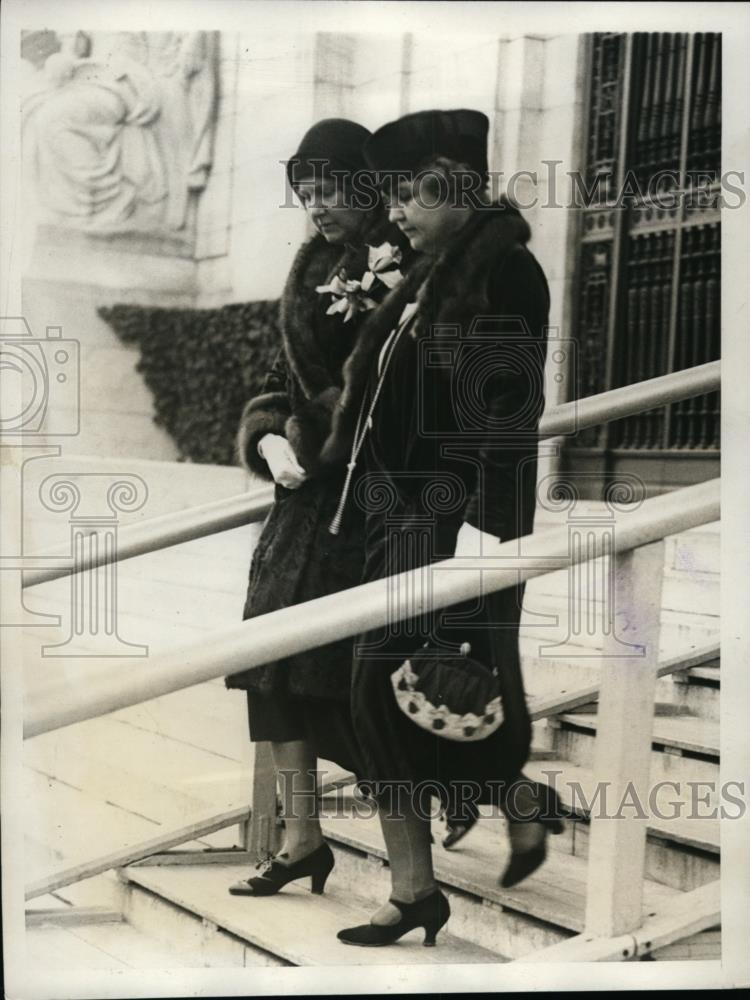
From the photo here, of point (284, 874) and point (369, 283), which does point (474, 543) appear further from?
point (284, 874)

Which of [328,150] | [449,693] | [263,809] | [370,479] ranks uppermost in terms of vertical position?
[328,150]

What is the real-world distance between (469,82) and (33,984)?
2803 millimetres

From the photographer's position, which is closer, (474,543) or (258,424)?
(474,543)

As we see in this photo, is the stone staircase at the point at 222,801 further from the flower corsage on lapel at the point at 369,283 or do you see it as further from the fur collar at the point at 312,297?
the flower corsage on lapel at the point at 369,283

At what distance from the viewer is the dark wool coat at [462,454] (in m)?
3.28

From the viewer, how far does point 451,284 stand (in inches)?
129

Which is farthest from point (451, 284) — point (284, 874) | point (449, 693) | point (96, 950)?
point (96, 950)

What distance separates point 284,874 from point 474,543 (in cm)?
108

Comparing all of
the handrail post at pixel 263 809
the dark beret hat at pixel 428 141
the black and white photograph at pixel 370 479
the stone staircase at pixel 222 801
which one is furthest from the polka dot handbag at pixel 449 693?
the dark beret hat at pixel 428 141

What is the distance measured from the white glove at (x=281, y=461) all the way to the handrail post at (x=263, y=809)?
75cm

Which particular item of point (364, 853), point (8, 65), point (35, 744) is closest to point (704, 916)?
point (364, 853)

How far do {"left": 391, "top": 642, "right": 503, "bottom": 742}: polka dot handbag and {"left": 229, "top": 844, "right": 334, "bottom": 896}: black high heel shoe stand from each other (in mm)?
487

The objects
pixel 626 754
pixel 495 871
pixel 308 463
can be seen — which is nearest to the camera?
pixel 626 754

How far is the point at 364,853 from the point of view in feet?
11.0
